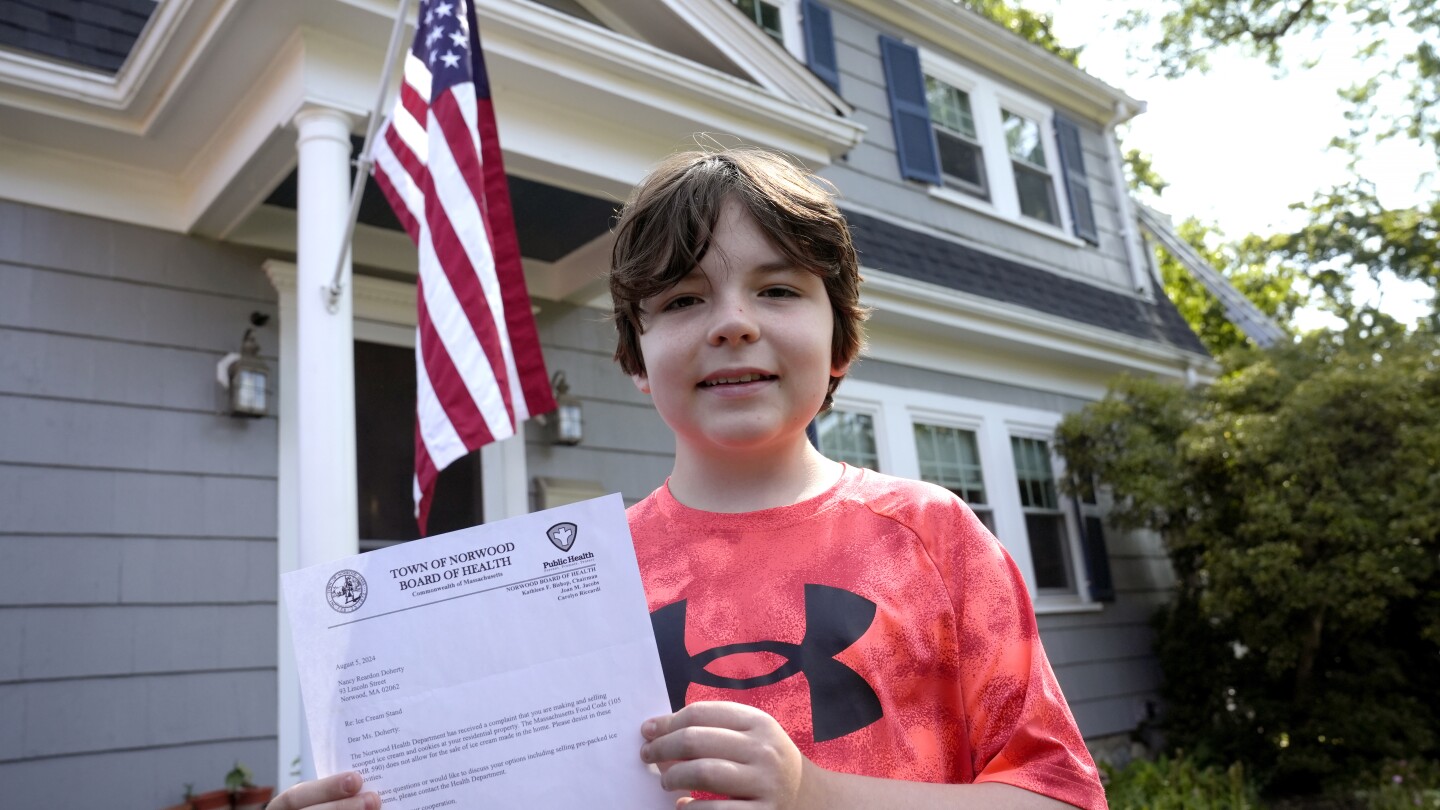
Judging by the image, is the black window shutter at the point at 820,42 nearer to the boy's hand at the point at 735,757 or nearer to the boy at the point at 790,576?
the boy at the point at 790,576

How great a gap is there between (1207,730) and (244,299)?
23.7ft

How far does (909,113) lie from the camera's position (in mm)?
8633

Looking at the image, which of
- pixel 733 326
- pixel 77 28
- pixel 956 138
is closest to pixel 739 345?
pixel 733 326

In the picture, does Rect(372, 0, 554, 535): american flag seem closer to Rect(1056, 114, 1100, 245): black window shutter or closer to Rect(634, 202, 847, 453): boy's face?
Rect(634, 202, 847, 453): boy's face

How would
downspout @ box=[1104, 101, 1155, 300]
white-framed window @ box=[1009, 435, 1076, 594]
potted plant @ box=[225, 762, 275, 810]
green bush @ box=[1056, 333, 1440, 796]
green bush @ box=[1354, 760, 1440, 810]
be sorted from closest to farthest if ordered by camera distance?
potted plant @ box=[225, 762, 275, 810] → green bush @ box=[1354, 760, 1440, 810] → green bush @ box=[1056, 333, 1440, 796] → white-framed window @ box=[1009, 435, 1076, 594] → downspout @ box=[1104, 101, 1155, 300]

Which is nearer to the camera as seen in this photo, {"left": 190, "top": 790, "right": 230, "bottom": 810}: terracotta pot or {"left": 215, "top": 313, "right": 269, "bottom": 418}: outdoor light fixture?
{"left": 190, "top": 790, "right": 230, "bottom": 810}: terracotta pot

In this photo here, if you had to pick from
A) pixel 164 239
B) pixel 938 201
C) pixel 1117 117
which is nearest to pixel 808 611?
pixel 164 239

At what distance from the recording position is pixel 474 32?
357 centimetres

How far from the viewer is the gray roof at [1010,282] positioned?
790cm

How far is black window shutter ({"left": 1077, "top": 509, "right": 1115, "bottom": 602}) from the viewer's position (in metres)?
8.65

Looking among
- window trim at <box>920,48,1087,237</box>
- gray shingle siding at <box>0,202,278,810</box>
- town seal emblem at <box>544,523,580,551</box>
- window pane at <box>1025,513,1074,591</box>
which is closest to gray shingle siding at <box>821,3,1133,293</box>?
window trim at <box>920,48,1087,237</box>

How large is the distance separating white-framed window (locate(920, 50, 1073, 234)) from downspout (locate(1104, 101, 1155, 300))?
1061 millimetres

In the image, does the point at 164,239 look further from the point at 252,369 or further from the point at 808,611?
the point at 808,611

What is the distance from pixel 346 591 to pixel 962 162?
8725 mm
